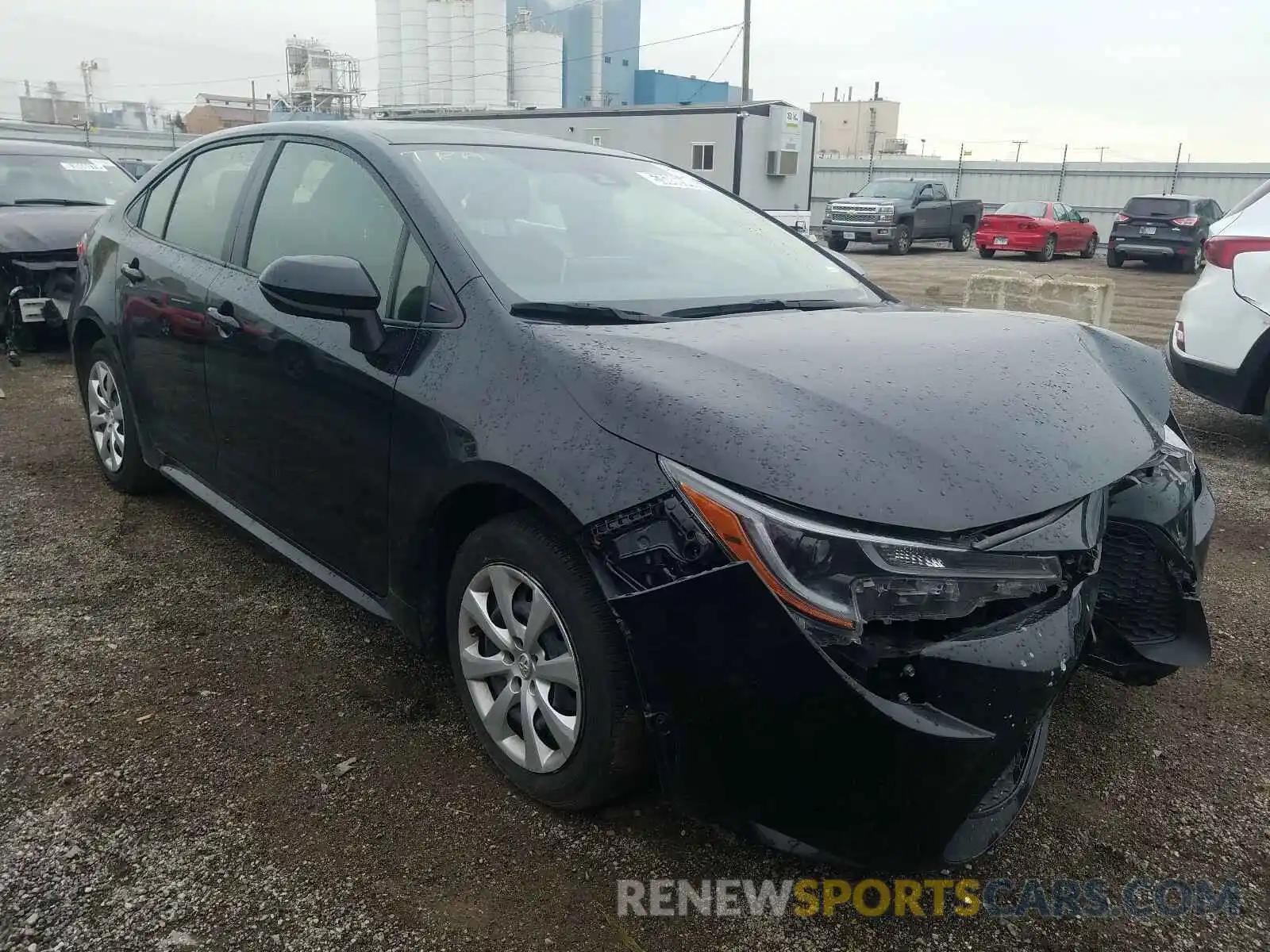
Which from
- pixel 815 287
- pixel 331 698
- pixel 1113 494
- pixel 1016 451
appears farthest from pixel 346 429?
pixel 1113 494

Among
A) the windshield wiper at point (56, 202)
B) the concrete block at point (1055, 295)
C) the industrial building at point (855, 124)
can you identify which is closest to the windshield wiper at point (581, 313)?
Result: the concrete block at point (1055, 295)

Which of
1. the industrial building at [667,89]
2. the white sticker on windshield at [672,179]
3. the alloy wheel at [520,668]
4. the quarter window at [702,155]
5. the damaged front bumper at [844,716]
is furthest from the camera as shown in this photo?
the industrial building at [667,89]

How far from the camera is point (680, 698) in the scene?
182 cm

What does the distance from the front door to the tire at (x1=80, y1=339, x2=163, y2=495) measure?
1031 mm

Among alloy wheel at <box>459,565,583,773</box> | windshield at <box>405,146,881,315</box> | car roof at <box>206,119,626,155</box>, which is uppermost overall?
car roof at <box>206,119,626,155</box>

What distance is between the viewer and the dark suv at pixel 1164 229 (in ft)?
68.3

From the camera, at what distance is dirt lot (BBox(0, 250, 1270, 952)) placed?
192cm

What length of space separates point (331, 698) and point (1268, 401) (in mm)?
5044

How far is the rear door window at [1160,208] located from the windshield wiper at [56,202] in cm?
2119

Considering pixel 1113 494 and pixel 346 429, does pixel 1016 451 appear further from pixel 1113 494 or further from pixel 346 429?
pixel 346 429

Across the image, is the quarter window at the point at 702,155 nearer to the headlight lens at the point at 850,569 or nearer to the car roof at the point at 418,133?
the car roof at the point at 418,133

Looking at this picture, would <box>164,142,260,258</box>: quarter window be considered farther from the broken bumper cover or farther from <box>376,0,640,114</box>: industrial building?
<box>376,0,640,114</box>: industrial building

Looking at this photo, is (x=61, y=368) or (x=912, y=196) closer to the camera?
(x=61, y=368)

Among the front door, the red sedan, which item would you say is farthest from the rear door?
the red sedan
